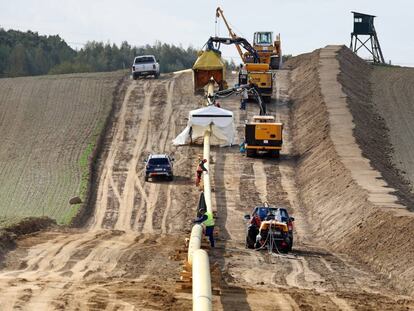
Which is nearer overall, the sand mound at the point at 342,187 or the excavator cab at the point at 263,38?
the sand mound at the point at 342,187

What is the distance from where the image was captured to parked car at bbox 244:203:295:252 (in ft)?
114

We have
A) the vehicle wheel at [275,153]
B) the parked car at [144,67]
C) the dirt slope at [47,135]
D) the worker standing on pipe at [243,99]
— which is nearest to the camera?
the dirt slope at [47,135]

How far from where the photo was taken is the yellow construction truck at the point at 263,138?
2227 inches

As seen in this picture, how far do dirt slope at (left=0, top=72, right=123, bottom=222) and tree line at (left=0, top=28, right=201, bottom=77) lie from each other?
110ft

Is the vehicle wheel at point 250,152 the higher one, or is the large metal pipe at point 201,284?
the vehicle wheel at point 250,152

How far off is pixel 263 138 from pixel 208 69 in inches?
631

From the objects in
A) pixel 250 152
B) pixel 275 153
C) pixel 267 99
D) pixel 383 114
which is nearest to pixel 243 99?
pixel 267 99

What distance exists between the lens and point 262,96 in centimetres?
7100

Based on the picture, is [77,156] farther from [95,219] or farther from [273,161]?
[95,219]

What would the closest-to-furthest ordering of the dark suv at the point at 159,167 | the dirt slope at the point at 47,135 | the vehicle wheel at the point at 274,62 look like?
the dirt slope at the point at 47,135 → the dark suv at the point at 159,167 → the vehicle wheel at the point at 274,62

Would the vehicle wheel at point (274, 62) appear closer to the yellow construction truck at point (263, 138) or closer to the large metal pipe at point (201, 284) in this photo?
the yellow construction truck at point (263, 138)

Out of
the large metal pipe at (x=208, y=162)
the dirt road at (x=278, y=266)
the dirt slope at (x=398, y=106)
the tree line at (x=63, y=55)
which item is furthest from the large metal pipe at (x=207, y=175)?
the tree line at (x=63, y=55)

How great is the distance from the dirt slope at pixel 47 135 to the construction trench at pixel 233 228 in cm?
163

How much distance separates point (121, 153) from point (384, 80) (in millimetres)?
30460
